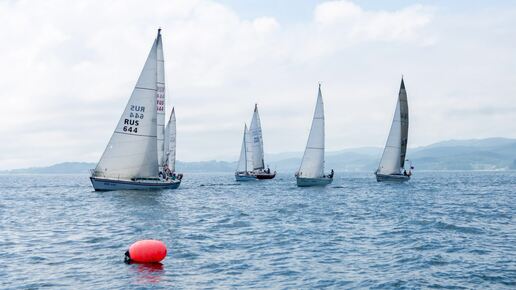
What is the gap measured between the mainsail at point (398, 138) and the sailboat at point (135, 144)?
4513 cm

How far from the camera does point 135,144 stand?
5681 centimetres

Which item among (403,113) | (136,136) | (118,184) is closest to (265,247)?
(118,184)

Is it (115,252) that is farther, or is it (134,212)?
(134,212)

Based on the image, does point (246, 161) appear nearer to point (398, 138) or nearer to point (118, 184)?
point (398, 138)

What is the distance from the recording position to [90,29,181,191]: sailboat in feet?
185

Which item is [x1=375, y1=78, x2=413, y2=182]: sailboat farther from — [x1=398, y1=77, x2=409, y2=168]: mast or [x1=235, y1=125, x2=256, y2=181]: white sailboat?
[x1=235, y1=125, x2=256, y2=181]: white sailboat

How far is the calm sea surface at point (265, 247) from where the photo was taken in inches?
788

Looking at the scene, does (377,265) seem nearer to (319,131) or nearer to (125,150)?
(125,150)

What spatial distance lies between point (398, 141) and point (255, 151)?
1263 inches

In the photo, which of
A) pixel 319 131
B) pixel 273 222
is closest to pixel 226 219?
pixel 273 222

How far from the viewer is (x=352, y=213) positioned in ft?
143

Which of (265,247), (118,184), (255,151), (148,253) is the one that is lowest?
(265,247)

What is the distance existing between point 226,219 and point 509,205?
27.6 metres

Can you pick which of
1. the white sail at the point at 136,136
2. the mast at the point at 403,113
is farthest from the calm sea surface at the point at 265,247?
the mast at the point at 403,113
